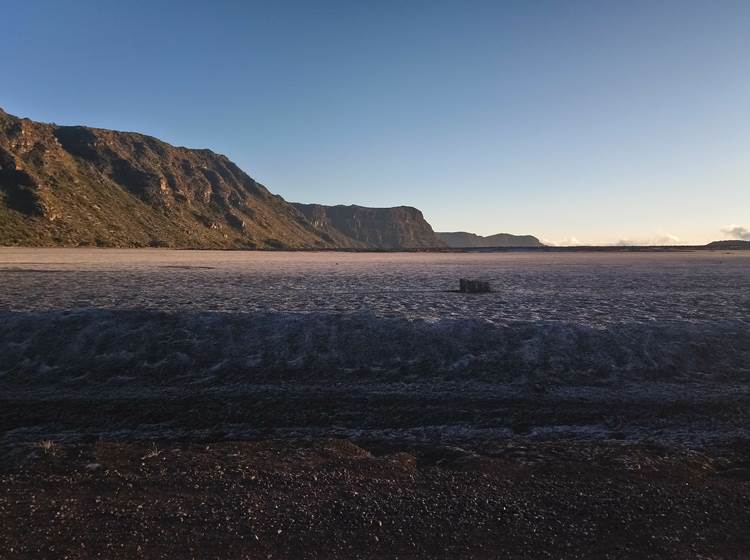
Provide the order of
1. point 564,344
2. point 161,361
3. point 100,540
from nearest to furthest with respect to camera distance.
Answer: point 100,540, point 161,361, point 564,344

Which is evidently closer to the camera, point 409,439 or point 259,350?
point 409,439

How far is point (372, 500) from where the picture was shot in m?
6.41

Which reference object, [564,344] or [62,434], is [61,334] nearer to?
[62,434]

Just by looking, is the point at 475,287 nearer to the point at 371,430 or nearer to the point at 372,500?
the point at 371,430

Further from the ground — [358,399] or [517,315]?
[517,315]

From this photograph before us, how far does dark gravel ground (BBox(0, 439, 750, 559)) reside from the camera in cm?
537

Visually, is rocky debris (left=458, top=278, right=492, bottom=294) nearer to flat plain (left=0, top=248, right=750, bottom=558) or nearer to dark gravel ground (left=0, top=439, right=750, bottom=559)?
flat plain (left=0, top=248, right=750, bottom=558)

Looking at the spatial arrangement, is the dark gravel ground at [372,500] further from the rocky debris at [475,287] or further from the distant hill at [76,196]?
the distant hill at [76,196]

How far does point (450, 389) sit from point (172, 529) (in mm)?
7215

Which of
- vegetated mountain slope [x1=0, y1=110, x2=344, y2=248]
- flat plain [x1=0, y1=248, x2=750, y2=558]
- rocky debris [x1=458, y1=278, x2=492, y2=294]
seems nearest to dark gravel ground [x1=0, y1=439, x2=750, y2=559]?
flat plain [x1=0, y1=248, x2=750, y2=558]

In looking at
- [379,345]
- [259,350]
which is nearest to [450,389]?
[379,345]

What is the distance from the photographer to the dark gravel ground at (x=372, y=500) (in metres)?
5.37

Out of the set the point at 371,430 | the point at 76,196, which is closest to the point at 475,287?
the point at 371,430

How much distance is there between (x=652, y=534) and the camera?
5664 millimetres
